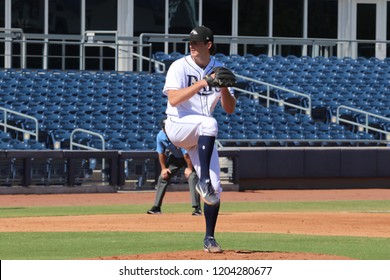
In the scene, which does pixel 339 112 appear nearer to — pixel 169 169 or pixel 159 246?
pixel 169 169

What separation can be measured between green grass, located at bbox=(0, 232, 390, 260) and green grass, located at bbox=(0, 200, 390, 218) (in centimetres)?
488

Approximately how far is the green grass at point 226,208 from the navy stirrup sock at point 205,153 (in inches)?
331

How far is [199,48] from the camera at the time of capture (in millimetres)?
10969

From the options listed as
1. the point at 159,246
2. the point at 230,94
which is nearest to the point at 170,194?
the point at 159,246

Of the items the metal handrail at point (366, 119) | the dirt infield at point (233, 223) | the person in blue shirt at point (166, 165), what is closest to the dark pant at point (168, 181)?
the person in blue shirt at point (166, 165)

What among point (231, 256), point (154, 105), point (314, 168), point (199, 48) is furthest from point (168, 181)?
point (154, 105)

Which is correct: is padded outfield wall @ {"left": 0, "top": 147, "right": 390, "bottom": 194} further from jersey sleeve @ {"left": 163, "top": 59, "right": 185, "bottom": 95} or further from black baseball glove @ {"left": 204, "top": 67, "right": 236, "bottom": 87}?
black baseball glove @ {"left": 204, "top": 67, "right": 236, "bottom": 87}

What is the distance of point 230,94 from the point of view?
1102cm

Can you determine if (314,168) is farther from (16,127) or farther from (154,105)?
(16,127)

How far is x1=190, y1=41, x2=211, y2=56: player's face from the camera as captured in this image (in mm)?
10945

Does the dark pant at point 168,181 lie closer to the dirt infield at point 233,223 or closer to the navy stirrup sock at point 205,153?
the dirt infield at point 233,223

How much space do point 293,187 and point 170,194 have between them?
4.14m

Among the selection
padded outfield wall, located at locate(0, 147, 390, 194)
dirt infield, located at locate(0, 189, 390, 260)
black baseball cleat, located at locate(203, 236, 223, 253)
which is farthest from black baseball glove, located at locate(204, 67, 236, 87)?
padded outfield wall, located at locate(0, 147, 390, 194)

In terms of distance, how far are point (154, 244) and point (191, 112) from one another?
260cm
